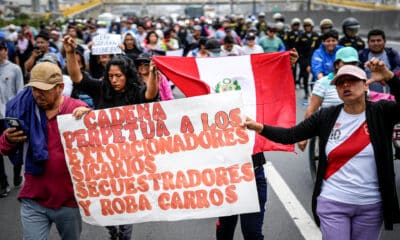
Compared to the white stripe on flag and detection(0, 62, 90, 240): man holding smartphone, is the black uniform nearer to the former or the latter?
the white stripe on flag

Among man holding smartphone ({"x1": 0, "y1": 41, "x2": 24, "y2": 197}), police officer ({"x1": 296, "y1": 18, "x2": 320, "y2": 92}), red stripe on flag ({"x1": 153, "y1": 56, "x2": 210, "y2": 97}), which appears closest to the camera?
red stripe on flag ({"x1": 153, "y1": 56, "x2": 210, "y2": 97})

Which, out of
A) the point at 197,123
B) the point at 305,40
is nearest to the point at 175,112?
the point at 197,123

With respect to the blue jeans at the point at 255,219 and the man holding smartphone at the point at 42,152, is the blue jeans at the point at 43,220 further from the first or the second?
the blue jeans at the point at 255,219

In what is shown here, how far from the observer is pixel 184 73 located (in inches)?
Answer: 164

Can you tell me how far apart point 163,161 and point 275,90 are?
1110mm

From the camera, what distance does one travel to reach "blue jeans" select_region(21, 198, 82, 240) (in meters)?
3.52

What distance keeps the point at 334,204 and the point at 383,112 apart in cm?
66

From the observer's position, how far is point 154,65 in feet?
13.5

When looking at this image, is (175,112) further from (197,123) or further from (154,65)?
(154,65)

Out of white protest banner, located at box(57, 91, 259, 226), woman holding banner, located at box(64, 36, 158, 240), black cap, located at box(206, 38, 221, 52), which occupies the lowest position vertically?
white protest banner, located at box(57, 91, 259, 226)

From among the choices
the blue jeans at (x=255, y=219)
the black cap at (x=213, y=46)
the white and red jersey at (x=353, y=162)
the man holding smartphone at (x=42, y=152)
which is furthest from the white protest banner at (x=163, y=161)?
the black cap at (x=213, y=46)

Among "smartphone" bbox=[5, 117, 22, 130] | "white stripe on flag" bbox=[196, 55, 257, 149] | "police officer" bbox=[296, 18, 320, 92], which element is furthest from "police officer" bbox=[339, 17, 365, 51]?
"smartphone" bbox=[5, 117, 22, 130]

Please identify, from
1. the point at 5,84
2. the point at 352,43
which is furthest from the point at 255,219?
the point at 352,43

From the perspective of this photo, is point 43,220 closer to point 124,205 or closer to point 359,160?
point 124,205
